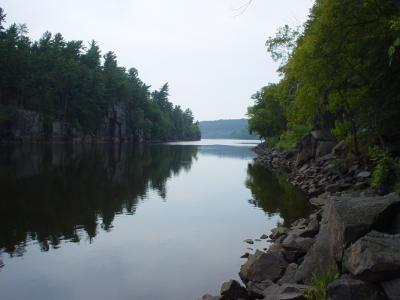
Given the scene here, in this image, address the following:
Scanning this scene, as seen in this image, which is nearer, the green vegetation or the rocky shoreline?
the rocky shoreline

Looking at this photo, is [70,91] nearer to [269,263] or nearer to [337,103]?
[337,103]

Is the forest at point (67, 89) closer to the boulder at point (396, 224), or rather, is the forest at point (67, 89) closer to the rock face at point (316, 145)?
the rock face at point (316, 145)

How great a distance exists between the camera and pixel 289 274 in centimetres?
1123

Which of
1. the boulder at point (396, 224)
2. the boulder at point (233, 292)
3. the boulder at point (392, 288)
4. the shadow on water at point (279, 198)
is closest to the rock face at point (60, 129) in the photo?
the shadow on water at point (279, 198)

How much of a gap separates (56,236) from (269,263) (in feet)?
30.4

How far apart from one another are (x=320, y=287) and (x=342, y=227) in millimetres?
1714

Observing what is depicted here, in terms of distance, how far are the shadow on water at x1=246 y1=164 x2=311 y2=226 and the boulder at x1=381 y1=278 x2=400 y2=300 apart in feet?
39.6

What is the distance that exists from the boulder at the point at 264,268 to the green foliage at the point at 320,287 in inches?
90.6

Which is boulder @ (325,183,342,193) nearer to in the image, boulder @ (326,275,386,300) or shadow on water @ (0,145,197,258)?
shadow on water @ (0,145,197,258)

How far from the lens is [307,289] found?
8.97 metres

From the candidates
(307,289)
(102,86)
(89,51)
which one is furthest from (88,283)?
(89,51)

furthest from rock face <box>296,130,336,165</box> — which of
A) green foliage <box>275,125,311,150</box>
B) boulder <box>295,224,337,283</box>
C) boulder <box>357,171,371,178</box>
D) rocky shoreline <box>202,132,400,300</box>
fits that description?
boulder <box>295,224,337,283</box>

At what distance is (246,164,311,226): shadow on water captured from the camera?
72.9 feet

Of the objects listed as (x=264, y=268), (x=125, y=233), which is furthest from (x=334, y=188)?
(x=264, y=268)
